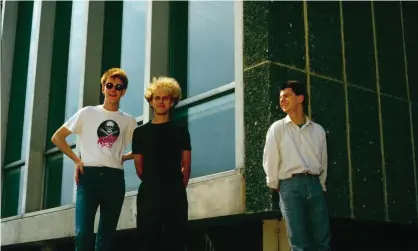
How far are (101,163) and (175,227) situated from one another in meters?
0.95

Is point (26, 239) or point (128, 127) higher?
point (128, 127)

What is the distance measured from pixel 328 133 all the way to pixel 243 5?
1.60 metres

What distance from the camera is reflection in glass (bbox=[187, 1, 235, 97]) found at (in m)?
6.89

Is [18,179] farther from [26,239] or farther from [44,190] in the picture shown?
[26,239]

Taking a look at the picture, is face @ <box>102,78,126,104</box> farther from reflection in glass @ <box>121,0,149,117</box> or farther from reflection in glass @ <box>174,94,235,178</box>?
reflection in glass @ <box>121,0,149,117</box>

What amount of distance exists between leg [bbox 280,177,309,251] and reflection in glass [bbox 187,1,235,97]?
7.95 ft

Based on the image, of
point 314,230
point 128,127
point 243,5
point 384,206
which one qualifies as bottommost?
point 314,230

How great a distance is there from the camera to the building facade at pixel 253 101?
19.5ft

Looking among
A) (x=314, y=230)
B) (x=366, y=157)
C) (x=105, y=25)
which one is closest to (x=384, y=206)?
(x=366, y=157)

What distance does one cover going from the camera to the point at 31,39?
10633 millimetres

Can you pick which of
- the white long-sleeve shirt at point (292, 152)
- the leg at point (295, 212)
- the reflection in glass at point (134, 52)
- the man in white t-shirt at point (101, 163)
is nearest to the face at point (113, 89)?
the man in white t-shirt at point (101, 163)

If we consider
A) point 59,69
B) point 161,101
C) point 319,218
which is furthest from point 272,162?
point 59,69

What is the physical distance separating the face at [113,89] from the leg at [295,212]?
1.59m

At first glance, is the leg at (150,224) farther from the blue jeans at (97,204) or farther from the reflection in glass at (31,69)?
the reflection in glass at (31,69)
